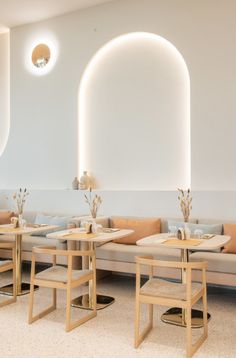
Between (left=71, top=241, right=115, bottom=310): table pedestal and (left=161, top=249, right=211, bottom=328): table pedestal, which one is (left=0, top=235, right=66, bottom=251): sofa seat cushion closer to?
(left=71, top=241, right=115, bottom=310): table pedestal

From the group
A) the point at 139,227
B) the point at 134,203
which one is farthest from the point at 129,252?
the point at 134,203

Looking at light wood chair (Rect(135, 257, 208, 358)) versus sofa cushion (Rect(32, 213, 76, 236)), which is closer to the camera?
light wood chair (Rect(135, 257, 208, 358))

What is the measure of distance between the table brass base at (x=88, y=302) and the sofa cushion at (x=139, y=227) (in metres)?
0.84

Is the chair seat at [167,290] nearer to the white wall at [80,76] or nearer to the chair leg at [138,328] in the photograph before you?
the chair leg at [138,328]

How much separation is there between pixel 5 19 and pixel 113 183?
3.12 metres

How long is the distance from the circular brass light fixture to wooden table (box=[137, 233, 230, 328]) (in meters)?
3.69

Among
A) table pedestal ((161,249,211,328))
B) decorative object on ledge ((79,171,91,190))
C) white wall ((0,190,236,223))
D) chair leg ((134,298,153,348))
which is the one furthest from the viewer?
decorative object on ledge ((79,171,91,190))

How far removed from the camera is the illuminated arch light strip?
19.3ft

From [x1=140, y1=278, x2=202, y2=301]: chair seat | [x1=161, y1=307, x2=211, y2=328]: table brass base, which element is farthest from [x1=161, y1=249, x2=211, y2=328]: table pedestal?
[x1=140, y1=278, x2=202, y2=301]: chair seat

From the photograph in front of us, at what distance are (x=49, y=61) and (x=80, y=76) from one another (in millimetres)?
684

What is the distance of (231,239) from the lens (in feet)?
13.4

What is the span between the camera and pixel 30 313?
3.39 meters

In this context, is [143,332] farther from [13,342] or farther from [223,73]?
[223,73]

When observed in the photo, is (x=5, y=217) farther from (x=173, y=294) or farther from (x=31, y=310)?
(x=173, y=294)
